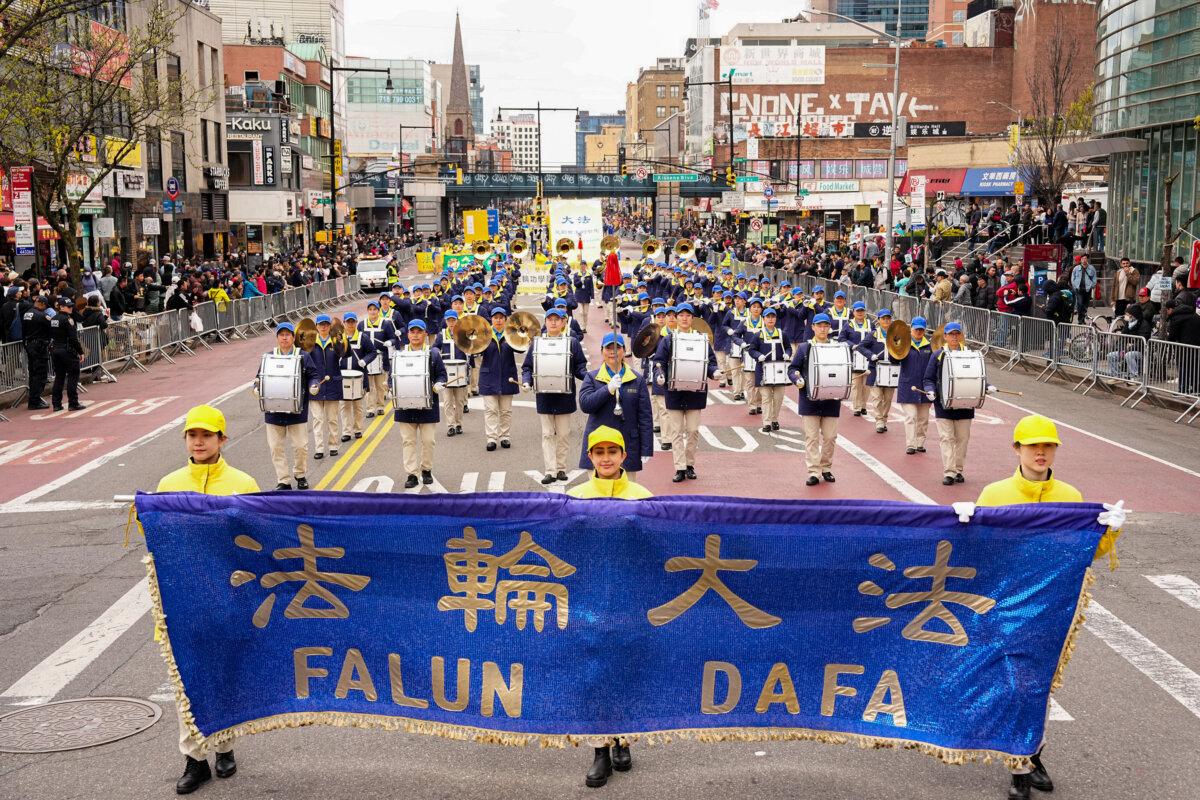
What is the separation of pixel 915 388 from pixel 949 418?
1816 millimetres

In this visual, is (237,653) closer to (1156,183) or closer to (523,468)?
(523,468)

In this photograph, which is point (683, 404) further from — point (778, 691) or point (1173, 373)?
point (1173, 373)

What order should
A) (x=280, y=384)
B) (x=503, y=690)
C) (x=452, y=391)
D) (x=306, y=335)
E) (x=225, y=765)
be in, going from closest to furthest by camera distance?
(x=503, y=690) < (x=225, y=765) < (x=280, y=384) < (x=306, y=335) < (x=452, y=391)

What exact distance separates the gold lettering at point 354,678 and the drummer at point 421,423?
27.0ft

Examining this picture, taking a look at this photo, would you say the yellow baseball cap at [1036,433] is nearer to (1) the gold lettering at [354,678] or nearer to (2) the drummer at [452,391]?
(1) the gold lettering at [354,678]

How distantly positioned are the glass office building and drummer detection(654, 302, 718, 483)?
21.4 meters

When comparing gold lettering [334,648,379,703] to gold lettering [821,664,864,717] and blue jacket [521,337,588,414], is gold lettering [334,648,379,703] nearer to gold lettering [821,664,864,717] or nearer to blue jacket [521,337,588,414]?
gold lettering [821,664,864,717]

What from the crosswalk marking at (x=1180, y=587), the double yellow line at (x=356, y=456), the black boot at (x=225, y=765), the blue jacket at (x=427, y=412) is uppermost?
the blue jacket at (x=427, y=412)

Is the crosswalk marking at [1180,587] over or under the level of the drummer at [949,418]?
under

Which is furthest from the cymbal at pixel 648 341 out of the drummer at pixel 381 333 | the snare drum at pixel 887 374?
the drummer at pixel 381 333

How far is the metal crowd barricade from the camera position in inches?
774

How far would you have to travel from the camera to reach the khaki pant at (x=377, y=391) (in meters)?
20.8

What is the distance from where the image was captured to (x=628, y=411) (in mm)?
12680

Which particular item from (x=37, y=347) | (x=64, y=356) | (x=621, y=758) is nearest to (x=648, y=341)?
(x=621, y=758)
